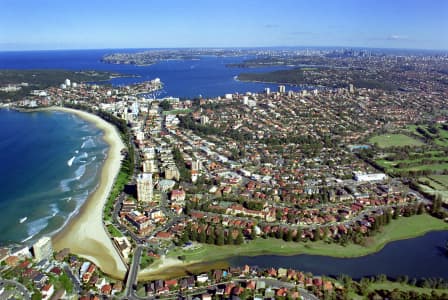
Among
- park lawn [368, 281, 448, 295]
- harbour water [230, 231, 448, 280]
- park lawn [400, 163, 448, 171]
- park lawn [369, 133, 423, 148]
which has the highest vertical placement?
park lawn [369, 133, 423, 148]

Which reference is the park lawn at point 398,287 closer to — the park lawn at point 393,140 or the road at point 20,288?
the road at point 20,288

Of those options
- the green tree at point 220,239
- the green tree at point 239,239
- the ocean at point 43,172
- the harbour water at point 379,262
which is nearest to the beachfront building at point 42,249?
the ocean at point 43,172

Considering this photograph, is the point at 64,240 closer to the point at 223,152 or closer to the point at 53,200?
the point at 53,200

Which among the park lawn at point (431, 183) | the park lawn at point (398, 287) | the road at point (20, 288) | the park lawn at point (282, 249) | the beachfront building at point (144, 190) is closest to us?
the road at point (20, 288)

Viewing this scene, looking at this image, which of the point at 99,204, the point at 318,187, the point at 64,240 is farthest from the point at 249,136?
the point at 64,240

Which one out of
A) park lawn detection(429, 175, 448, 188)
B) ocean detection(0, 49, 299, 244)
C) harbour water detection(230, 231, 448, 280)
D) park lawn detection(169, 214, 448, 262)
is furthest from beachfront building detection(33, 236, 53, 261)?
park lawn detection(429, 175, 448, 188)

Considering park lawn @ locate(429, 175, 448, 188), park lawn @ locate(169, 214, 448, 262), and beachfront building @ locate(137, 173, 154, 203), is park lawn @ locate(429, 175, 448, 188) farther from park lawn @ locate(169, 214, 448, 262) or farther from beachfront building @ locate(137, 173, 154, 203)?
beachfront building @ locate(137, 173, 154, 203)
